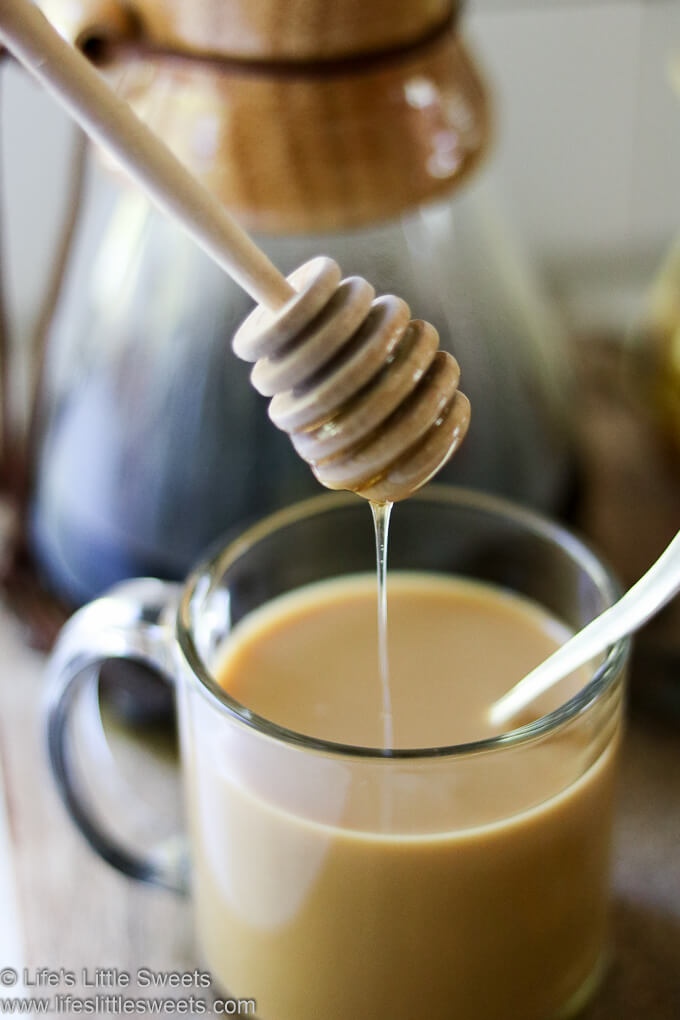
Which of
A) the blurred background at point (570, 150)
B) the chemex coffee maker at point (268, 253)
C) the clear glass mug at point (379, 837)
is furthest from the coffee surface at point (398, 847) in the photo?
the blurred background at point (570, 150)

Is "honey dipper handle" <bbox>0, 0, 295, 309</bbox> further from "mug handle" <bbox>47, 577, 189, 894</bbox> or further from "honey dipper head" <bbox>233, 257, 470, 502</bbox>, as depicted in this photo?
"mug handle" <bbox>47, 577, 189, 894</bbox>

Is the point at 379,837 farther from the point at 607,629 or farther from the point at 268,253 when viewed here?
the point at 268,253

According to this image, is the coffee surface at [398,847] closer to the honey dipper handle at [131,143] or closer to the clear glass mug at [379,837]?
the clear glass mug at [379,837]

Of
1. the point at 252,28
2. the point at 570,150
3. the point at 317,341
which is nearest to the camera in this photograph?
the point at 317,341

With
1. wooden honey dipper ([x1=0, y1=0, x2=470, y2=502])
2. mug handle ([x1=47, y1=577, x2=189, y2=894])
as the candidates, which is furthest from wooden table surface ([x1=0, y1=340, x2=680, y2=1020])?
wooden honey dipper ([x1=0, y1=0, x2=470, y2=502])

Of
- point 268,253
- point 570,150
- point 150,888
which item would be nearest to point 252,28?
point 268,253

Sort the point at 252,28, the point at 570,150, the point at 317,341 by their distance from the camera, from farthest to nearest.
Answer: the point at 570,150 → the point at 252,28 → the point at 317,341

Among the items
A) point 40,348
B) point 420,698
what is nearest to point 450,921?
point 420,698
